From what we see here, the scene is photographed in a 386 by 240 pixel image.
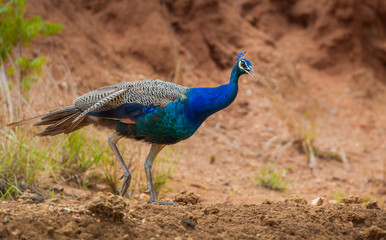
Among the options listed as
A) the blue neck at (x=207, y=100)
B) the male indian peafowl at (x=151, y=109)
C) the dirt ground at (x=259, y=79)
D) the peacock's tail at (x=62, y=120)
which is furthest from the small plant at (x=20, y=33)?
the blue neck at (x=207, y=100)

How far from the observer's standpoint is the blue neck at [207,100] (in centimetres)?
431

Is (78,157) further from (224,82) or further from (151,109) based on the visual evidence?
(224,82)

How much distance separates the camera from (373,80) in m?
11.3

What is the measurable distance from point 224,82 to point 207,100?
5.29 metres

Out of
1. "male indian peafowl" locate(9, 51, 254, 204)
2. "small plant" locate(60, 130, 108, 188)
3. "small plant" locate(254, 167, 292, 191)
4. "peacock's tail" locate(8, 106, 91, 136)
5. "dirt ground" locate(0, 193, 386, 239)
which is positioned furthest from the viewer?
"small plant" locate(254, 167, 292, 191)

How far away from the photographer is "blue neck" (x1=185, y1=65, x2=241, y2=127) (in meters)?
4.31

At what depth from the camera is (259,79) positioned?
9797 millimetres

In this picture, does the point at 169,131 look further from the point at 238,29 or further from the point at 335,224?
the point at 238,29

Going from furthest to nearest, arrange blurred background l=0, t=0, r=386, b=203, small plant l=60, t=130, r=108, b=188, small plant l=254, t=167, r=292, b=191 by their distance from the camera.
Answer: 1. small plant l=254, t=167, r=292, b=191
2. blurred background l=0, t=0, r=386, b=203
3. small plant l=60, t=130, r=108, b=188

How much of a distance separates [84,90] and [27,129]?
2.48 metres

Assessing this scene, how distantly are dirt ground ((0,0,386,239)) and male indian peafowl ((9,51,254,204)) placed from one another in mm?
821

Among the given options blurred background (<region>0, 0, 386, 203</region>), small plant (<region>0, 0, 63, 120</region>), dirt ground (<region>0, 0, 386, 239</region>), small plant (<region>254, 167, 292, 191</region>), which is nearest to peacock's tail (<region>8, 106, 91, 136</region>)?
blurred background (<region>0, 0, 386, 203</region>)

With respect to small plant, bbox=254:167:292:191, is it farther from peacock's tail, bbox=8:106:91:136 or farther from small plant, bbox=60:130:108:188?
peacock's tail, bbox=8:106:91:136

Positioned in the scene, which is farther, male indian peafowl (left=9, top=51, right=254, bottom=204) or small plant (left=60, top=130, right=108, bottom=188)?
small plant (left=60, top=130, right=108, bottom=188)
